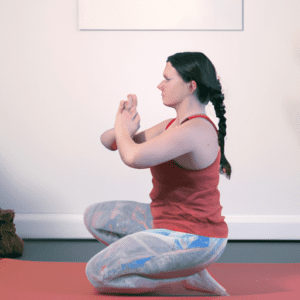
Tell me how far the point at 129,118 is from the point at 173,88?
0.67 ft

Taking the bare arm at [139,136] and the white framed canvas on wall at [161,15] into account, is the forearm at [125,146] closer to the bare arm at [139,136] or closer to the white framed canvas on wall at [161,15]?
the bare arm at [139,136]

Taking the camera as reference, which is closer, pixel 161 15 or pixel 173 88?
pixel 173 88

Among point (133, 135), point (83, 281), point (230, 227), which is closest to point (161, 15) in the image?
point (133, 135)

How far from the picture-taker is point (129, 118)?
1266 millimetres

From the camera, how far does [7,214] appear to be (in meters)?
2.04

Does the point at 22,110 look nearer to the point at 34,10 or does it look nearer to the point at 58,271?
the point at 34,10

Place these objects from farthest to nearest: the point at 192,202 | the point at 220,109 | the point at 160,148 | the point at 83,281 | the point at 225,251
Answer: the point at 225,251
the point at 83,281
the point at 220,109
the point at 192,202
the point at 160,148

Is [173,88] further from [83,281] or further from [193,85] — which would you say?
[83,281]

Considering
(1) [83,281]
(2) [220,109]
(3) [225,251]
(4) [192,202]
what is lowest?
(3) [225,251]

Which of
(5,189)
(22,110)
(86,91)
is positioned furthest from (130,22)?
(5,189)

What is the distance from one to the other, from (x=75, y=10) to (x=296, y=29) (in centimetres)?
162

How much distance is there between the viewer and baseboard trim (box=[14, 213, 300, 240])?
8.05 feet

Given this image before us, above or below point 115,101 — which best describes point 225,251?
below

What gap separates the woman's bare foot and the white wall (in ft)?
3.81
